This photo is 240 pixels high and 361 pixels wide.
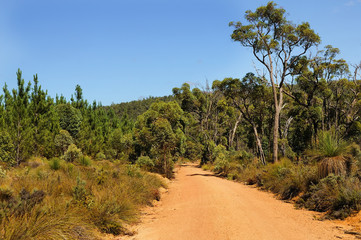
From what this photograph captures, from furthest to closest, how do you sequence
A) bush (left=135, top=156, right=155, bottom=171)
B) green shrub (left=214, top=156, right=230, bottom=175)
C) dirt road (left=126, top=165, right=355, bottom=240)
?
green shrub (left=214, top=156, right=230, bottom=175) < bush (left=135, top=156, right=155, bottom=171) < dirt road (left=126, top=165, right=355, bottom=240)

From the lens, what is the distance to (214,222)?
7.12 m

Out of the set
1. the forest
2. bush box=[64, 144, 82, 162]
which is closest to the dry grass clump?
the forest

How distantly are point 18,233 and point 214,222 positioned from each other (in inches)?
184

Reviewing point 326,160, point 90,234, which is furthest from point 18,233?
point 326,160

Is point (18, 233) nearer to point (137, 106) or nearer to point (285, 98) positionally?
point (285, 98)

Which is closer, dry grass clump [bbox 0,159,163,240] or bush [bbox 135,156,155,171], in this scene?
dry grass clump [bbox 0,159,163,240]

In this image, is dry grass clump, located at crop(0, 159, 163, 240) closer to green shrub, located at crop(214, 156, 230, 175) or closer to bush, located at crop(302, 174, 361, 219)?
bush, located at crop(302, 174, 361, 219)

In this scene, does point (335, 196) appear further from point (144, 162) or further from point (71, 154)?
point (71, 154)

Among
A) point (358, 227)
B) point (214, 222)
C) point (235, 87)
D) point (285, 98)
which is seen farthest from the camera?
point (285, 98)

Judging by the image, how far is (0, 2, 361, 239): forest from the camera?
6457mm

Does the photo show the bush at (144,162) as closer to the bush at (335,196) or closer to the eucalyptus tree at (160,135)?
the eucalyptus tree at (160,135)

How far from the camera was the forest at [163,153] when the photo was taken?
6.46 m

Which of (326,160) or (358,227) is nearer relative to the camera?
(358,227)

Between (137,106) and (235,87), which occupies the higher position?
(137,106)
